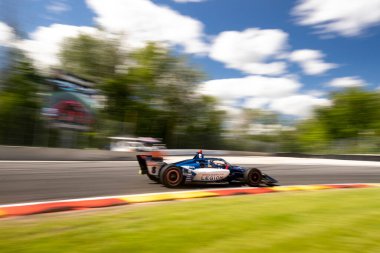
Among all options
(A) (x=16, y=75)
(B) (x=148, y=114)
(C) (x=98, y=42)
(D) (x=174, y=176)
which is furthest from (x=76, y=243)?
(C) (x=98, y=42)

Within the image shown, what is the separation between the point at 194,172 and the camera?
30.0 ft

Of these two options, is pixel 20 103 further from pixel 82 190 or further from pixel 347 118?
pixel 347 118

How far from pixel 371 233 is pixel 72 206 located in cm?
463

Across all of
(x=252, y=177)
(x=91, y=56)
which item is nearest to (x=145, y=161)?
(x=252, y=177)

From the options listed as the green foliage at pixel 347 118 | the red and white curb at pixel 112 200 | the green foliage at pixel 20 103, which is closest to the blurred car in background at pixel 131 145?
the green foliage at pixel 20 103

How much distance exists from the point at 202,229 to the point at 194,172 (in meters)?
4.52

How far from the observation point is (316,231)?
4.70 meters

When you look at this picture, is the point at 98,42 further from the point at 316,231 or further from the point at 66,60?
the point at 316,231

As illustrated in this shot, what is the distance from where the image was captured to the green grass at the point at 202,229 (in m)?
3.94

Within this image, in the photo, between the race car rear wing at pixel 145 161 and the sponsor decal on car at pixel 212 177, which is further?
the sponsor decal on car at pixel 212 177

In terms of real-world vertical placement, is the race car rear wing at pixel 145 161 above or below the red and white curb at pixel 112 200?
above

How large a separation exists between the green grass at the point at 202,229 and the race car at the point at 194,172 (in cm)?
247

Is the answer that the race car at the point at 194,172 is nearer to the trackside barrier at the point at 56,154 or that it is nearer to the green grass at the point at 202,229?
the green grass at the point at 202,229

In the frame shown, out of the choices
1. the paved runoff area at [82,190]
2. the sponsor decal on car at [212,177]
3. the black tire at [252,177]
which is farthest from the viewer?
the black tire at [252,177]
